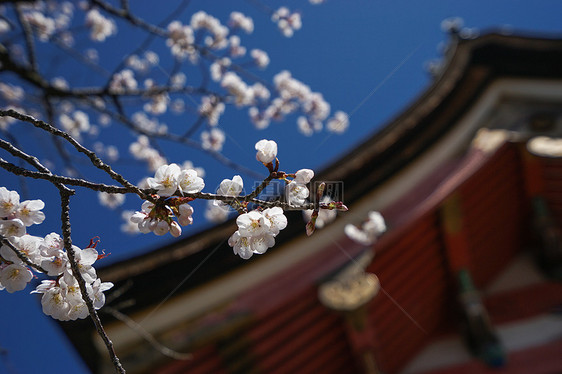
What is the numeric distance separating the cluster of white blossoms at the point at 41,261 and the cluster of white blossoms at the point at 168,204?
209 mm

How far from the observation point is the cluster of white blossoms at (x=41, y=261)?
1251mm

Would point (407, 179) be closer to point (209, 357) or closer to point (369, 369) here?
point (369, 369)

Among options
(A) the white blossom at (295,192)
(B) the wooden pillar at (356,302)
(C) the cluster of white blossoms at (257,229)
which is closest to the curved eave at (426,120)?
(B) the wooden pillar at (356,302)

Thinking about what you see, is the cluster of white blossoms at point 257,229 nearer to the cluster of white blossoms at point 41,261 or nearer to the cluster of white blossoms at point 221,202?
the cluster of white blossoms at point 221,202

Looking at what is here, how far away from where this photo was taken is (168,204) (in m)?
1.25

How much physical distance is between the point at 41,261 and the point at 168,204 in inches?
18.4

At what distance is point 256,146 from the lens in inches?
52.2

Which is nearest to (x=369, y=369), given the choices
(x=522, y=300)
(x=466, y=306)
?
→ (x=466, y=306)

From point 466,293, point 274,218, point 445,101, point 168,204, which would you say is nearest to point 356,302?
point 466,293

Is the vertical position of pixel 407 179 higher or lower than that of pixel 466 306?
higher

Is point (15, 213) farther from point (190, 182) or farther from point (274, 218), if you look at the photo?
point (274, 218)

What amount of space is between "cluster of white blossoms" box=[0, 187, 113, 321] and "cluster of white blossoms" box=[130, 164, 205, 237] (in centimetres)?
21

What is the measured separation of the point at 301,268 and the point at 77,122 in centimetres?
476

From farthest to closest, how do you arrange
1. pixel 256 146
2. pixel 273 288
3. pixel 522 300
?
pixel 522 300 → pixel 273 288 → pixel 256 146
